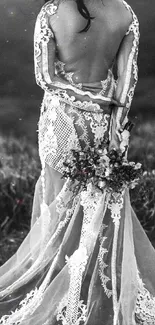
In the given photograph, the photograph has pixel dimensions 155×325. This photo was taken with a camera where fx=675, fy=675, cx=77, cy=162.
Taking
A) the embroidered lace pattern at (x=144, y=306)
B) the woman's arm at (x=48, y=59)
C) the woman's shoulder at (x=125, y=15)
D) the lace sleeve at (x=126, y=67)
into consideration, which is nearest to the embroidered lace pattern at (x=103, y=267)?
the embroidered lace pattern at (x=144, y=306)

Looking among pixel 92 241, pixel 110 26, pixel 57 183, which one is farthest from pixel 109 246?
pixel 110 26

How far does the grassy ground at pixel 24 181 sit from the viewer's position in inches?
205

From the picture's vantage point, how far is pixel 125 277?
3.18 m

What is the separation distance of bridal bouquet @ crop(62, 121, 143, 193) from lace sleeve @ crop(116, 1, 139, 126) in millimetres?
269

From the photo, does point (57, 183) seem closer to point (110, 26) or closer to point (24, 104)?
point (110, 26)

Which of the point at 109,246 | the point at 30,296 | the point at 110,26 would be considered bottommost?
the point at 30,296

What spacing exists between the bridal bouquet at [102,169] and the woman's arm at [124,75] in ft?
0.59

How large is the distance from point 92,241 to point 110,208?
18 centimetres

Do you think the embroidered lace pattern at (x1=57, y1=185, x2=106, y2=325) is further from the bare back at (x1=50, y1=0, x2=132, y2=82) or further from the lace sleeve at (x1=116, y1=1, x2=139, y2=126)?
the bare back at (x1=50, y1=0, x2=132, y2=82)

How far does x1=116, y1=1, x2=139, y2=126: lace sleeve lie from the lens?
10.6 feet

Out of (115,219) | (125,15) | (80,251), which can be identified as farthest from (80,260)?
(125,15)

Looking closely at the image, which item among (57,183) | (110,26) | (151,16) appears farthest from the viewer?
(151,16)

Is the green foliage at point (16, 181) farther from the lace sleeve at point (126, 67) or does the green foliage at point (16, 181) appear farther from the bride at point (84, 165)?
the lace sleeve at point (126, 67)

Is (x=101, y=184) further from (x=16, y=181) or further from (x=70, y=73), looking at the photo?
(x=16, y=181)
